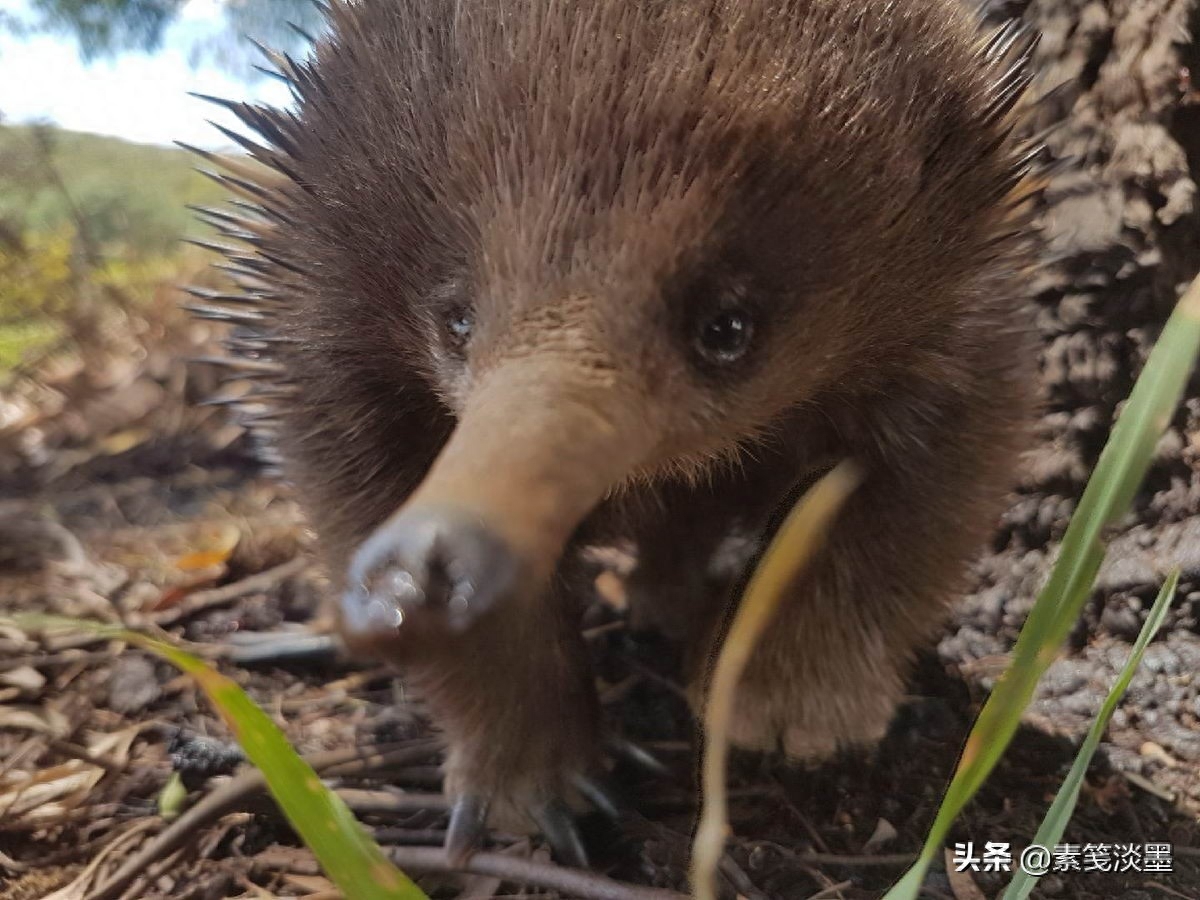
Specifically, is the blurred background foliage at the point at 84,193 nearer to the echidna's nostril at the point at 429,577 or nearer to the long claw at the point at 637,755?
the long claw at the point at 637,755

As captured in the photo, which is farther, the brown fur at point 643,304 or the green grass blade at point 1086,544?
the brown fur at point 643,304

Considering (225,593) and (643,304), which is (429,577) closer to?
(643,304)

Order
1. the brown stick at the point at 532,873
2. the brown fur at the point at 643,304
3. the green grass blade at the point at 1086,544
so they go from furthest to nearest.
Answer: the brown stick at the point at 532,873 → the brown fur at the point at 643,304 → the green grass blade at the point at 1086,544

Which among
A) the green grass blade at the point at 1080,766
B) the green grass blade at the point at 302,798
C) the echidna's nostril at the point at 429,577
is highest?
the echidna's nostril at the point at 429,577

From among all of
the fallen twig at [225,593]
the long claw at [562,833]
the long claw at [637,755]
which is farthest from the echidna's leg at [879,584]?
the fallen twig at [225,593]

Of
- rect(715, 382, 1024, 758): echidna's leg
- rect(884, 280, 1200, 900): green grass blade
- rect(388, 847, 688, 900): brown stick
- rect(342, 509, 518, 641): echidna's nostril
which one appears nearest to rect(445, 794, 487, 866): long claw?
rect(388, 847, 688, 900): brown stick

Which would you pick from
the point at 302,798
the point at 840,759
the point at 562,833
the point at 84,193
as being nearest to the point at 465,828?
the point at 562,833

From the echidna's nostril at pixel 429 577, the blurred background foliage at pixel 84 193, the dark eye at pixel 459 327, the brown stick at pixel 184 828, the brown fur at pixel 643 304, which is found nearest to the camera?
the echidna's nostril at pixel 429 577
